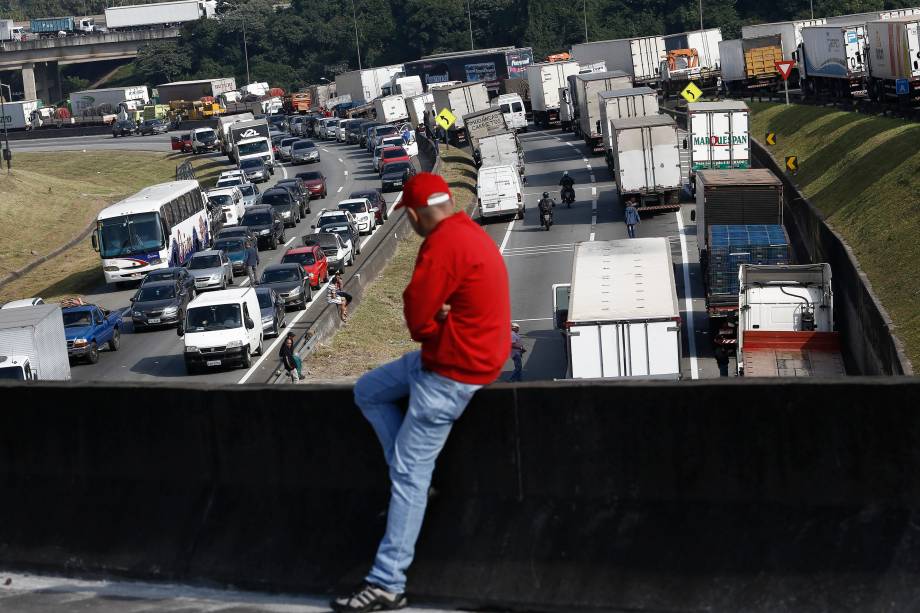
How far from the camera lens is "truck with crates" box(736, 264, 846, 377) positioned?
28312mm

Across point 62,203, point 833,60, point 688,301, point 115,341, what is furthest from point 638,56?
point 115,341

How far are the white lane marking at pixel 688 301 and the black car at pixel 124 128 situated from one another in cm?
8955

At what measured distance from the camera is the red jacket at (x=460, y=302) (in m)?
6.38

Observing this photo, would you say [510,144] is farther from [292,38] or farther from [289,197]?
[292,38]

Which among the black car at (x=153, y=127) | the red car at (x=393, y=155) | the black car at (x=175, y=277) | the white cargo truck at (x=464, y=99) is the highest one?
the black car at (x=153, y=127)

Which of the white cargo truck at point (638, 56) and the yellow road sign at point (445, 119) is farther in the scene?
the white cargo truck at point (638, 56)

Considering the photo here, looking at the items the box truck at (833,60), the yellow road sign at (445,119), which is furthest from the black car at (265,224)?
the box truck at (833,60)

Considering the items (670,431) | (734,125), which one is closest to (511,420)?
(670,431)

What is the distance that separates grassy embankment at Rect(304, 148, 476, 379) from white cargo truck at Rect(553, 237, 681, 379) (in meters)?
7.17

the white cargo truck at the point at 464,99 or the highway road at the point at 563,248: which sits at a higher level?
the white cargo truck at the point at 464,99

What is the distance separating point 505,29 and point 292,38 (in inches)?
1238

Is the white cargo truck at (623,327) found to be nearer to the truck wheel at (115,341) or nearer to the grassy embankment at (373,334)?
the grassy embankment at (373,334)

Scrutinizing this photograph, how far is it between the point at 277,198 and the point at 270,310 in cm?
2549

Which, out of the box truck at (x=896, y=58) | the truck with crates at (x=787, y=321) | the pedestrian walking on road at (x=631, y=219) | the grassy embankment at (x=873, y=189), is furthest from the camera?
the box truck at (x=896, y=58)
